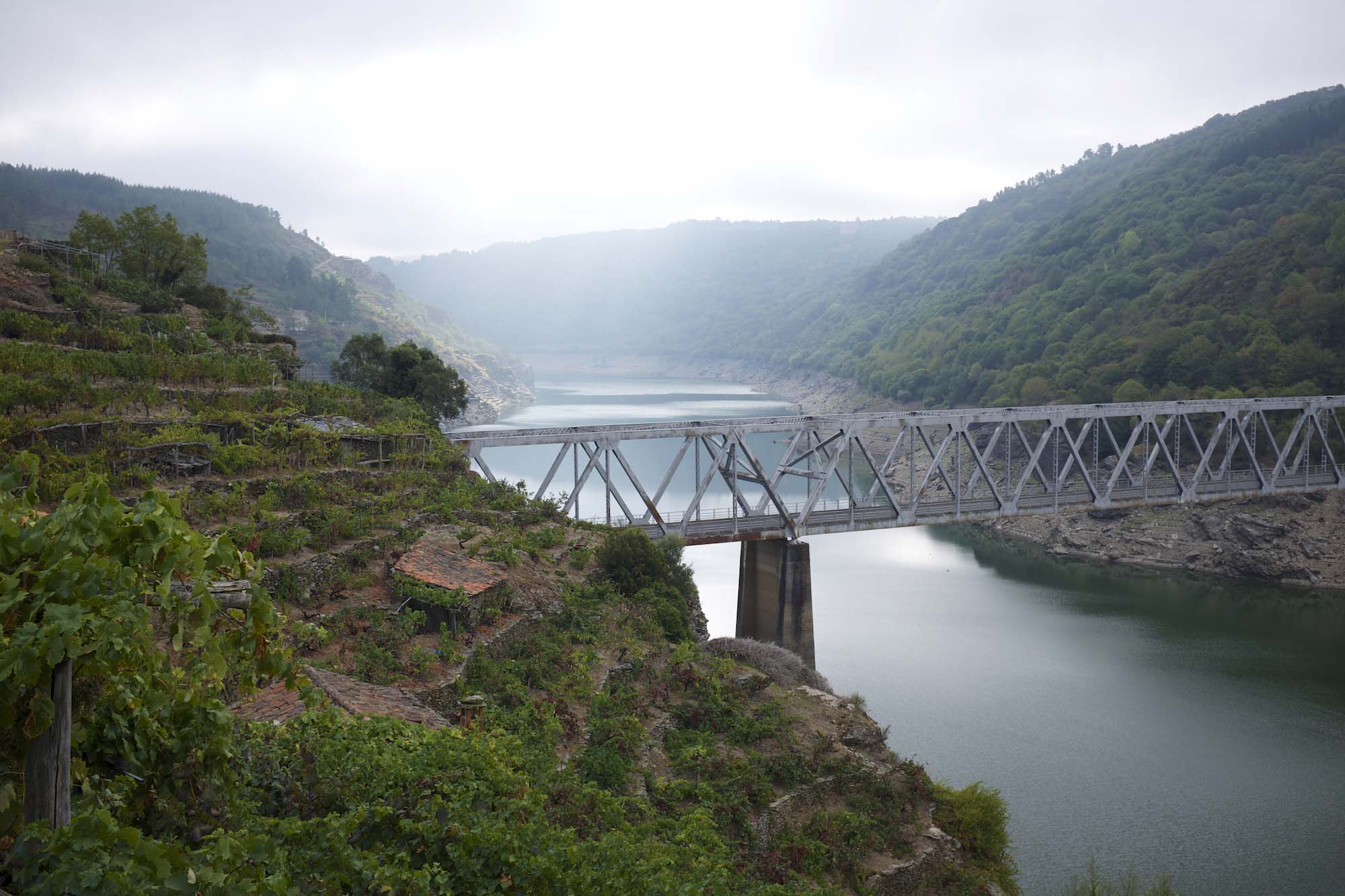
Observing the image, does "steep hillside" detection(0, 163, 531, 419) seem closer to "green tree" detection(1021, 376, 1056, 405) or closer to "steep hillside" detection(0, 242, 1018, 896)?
"green tree" detection(1021, 376, 1056, 405)

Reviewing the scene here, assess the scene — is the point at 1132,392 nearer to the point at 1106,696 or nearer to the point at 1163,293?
the point at 1163,293

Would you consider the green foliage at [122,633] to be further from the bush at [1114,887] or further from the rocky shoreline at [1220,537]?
the rocky shoreline at [1220,537]

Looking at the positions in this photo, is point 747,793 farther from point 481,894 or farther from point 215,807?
point 215,807

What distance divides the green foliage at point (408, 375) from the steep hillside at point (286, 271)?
48.0 m

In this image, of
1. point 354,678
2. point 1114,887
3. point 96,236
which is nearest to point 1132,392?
point 1114,887

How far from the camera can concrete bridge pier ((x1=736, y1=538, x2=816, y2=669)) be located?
3048cm

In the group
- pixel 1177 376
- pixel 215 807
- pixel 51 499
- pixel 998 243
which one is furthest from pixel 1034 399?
pixel 998 243

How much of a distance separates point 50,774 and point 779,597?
28.1 metres

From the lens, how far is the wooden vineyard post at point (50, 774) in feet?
13.1

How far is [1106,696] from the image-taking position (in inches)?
1196

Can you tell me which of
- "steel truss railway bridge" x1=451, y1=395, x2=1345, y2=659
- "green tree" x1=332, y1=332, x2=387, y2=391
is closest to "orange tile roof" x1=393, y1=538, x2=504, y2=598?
"steel truss railway bridge" x1=451, y1=395, x2=1345, y2=659

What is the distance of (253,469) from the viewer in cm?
1923

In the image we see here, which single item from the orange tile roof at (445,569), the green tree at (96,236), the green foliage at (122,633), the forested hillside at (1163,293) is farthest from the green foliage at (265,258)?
the green foliage at (122,633)

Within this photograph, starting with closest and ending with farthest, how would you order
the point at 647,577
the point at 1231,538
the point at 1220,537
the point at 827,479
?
1. the point at 647,577
2. the point at 827,479
3. the point at 1231,538
4. the point at 1220,537
